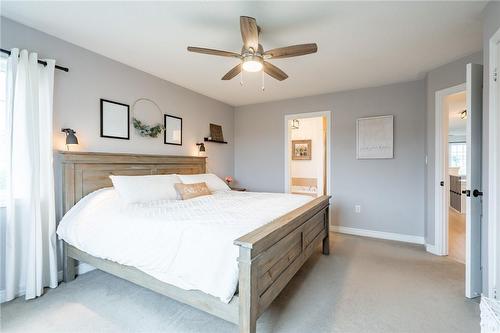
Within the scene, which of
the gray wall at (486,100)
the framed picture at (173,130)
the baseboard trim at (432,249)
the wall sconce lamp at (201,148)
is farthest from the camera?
the wall sconce lamp at (201,148)

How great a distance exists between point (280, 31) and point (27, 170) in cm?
263

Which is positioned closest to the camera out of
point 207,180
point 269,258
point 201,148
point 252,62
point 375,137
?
point 269,258

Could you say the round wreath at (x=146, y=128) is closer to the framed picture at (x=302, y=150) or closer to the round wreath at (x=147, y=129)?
the round wreath at (x=147, y=129)

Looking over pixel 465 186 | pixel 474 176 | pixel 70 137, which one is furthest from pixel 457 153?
pixel 70 137

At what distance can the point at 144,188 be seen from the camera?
2.63m

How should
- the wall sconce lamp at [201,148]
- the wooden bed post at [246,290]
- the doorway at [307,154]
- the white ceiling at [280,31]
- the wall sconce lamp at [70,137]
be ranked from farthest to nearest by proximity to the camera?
1. the doorway at [307,154]
2. the wall sconce lamp at [201,148]
3. the wall sconce lamp at [70,137]
4. the white ceiling at [280,31]
5. the wooden bed post at [246,290]

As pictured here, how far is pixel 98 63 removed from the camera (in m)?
2.79

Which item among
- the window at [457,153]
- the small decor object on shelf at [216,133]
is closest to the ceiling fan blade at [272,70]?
the small decor object on shelf at [216,133]

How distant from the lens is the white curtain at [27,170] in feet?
6.74

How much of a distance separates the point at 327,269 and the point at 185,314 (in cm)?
162

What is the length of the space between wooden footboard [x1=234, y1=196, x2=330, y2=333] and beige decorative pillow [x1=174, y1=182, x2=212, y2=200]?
1.34 metres

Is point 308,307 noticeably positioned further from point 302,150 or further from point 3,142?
point 302,150

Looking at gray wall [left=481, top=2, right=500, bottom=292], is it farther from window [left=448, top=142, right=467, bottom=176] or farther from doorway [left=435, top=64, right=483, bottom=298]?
window [left=448, top=142, right=467, bottom=176]

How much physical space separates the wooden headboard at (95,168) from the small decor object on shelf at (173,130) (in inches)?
13.0
